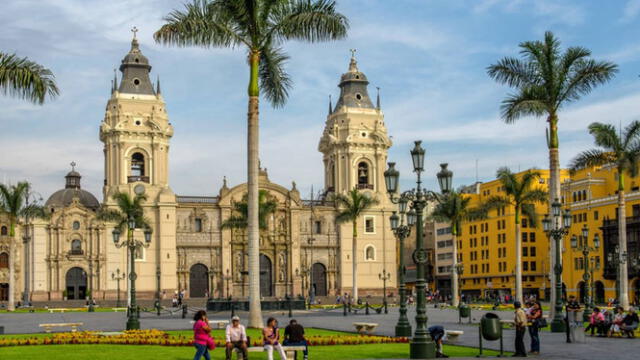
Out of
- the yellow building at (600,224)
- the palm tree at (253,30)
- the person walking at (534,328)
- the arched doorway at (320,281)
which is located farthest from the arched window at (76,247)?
the person walking at (534,328)

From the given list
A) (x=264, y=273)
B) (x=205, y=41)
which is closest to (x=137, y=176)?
(x=264, y=273)

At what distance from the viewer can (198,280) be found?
3356 inches

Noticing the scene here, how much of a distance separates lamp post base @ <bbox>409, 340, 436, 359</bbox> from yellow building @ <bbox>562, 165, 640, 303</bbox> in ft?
179

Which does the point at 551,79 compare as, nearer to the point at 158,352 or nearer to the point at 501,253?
the point at 158,352

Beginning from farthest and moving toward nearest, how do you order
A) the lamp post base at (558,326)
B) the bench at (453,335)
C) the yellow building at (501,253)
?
the yellow building at (501,253) → the lamp post base at (558,326) → the bench at (453,335)

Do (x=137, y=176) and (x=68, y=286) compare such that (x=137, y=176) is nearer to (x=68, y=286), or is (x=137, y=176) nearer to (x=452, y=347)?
(x=68, y=286)

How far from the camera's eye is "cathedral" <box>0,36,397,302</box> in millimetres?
81875

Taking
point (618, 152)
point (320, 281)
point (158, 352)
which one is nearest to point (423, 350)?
point (158, 352)

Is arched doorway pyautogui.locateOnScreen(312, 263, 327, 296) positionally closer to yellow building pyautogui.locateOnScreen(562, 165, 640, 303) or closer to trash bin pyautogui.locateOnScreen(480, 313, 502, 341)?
yellow building pyautogui.locateOnScreen(562, 165, 640, 303)

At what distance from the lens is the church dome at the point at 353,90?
91500mm

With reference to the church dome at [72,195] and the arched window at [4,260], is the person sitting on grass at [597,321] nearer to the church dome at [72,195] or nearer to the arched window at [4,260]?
the church dome at [72,195]

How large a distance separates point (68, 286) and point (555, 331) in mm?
59483

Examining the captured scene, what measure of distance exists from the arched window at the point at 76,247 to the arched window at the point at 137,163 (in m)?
8.14

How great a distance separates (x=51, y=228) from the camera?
268 ft
